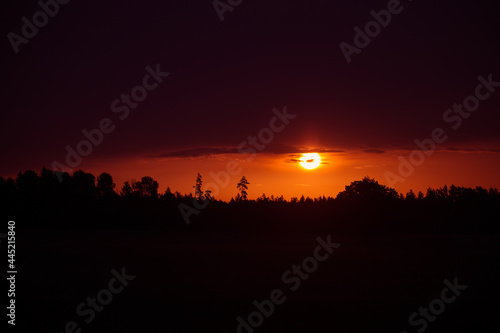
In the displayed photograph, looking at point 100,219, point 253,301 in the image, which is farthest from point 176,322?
point 100,219

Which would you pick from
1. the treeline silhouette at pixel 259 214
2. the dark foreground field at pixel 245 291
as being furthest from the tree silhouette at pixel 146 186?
the dark foreground field at pixel 245 291

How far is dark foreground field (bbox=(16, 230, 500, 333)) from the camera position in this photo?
14.1m

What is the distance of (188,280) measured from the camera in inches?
840

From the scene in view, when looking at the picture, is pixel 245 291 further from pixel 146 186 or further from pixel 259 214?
pixel 146 186

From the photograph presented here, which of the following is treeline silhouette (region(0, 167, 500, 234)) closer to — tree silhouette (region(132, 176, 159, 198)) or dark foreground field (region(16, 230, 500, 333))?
dark foreground field (region(16, 230, 500, 333))

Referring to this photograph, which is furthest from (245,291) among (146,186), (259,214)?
(146,186)

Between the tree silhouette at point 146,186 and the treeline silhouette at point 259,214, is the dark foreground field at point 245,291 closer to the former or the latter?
the treeline silhouette at point 259,214

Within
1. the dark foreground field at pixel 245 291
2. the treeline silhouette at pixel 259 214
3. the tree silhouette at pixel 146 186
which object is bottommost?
the dark foreground field at pixel 245 291

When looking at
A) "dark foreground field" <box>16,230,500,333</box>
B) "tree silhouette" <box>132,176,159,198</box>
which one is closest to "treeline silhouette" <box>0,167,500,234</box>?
"dark foreground field" <box>16,230,500,333</box>

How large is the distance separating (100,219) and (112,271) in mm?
44705

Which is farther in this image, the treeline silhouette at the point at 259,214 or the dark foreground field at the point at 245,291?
the treeline silhouette at the point at 259,214

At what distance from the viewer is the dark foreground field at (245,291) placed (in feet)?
46.2

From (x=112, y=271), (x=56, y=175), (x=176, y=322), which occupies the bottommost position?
(x=176, y=322)

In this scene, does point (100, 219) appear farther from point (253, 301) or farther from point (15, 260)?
point (253, 301)
